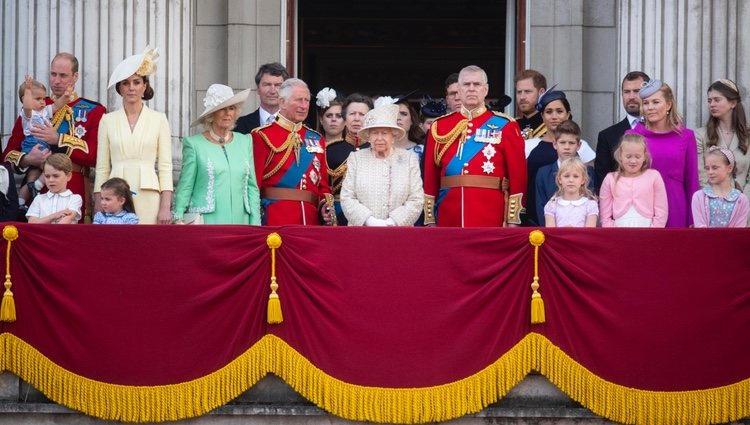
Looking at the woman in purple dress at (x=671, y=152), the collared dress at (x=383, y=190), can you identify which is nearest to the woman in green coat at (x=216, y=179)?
the collared dress at (x=383, y=190)

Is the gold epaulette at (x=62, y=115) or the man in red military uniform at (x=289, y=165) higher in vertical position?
the gold epaulette at (x=62, y=115)

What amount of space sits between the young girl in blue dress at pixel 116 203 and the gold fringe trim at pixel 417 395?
131 centimetres

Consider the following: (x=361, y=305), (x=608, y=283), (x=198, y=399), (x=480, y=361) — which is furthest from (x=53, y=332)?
(x=608, y=283)

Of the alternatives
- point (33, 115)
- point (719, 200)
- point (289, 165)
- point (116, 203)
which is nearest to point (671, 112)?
point (719, 200)

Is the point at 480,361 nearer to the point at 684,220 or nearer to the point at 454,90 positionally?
the point at 684,220

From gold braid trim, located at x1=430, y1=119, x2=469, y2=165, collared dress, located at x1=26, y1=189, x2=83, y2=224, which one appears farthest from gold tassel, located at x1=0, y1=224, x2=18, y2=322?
gold braid trim, located at x1=430, y1=119, x2=469, y2=165

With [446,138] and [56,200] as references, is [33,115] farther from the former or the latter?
[446,138]

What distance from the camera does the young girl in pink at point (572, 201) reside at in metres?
10.8

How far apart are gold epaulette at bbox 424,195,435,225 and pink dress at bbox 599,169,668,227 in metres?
1.29

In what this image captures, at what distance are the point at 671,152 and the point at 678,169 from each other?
0.42 feet

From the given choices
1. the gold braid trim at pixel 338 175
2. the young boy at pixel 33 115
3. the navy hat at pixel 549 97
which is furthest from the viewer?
the gold braid trim at pixel 338 175

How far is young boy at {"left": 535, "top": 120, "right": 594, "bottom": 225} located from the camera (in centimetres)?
1139

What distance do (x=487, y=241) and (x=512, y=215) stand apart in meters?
1.16

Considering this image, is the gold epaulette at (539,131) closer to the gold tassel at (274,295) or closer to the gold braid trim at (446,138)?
the gold braid trim at (446,138)
